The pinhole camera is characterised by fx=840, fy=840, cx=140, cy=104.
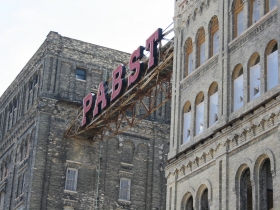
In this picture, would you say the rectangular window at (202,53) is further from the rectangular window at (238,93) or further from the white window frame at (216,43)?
the rectangular window at (238,93)

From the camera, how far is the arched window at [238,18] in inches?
1471

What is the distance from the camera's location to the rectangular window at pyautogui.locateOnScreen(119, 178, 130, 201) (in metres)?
62.2

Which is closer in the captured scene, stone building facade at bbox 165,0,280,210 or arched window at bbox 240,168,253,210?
stone building facade at bbox 165,0,280,210

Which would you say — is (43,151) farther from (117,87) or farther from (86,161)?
(117,87)

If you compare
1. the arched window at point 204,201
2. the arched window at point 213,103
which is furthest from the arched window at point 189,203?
the arched window at point 213,103

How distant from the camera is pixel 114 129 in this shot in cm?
6384

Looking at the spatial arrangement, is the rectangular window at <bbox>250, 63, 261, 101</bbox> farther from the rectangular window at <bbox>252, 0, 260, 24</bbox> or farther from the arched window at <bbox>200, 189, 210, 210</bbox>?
the arched window at <bbox>200, 189, 210, 210</bbox>

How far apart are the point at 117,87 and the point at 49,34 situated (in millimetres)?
11583

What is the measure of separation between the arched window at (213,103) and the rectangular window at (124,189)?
83.4ft

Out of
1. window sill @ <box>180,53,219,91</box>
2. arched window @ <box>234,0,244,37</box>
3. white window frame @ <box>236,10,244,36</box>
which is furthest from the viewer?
window sill @ <box>180,53,219,91</box>

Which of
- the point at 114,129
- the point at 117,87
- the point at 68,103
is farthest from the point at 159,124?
the point at 117,87

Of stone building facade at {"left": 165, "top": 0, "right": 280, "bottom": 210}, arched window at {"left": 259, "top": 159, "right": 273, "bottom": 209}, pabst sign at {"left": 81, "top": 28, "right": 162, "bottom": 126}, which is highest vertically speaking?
pabst sign at {"left": 81, "top": 28, "right": 162, "bottom": 126}

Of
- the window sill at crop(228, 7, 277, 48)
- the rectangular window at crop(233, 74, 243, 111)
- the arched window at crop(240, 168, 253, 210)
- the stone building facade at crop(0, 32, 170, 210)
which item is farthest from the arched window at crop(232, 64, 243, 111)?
the stone building facade at crop(0, 32, 170, 210)

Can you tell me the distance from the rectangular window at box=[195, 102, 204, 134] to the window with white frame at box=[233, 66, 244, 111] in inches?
112
